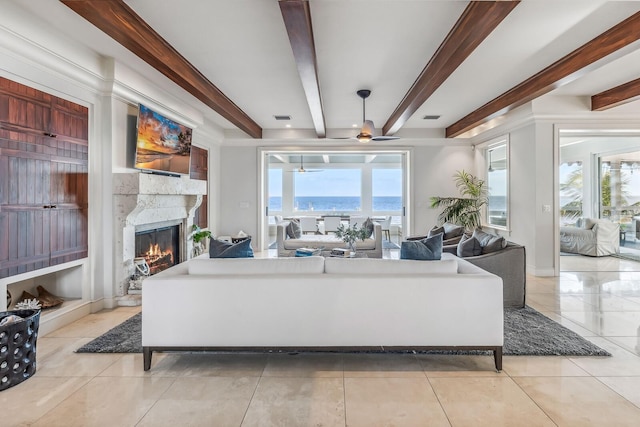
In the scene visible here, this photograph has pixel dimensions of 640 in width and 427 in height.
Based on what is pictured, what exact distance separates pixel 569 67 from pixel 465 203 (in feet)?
12.0

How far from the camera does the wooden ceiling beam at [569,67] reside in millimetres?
2915

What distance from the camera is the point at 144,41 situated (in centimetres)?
A: 300

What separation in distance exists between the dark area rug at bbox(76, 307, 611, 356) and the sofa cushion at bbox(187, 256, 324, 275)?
970mm

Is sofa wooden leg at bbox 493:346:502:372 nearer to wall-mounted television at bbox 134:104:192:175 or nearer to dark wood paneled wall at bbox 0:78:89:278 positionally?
dark wood paneled wall at bbox 0:78:89:278

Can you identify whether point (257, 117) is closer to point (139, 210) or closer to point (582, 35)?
point (139, 210)

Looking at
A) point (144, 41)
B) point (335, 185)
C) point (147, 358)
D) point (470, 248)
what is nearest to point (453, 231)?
point (470, 248)

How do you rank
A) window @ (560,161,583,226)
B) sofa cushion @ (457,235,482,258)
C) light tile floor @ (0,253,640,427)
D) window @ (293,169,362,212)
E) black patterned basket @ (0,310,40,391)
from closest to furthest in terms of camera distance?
light tile floor @ (0,253,640,427) → black patterned basket @ (0,310,40,391) → sofa cushion @ (457,235,482,258) → window @ (560,161,583,226) → window @ (293,169,362,212)

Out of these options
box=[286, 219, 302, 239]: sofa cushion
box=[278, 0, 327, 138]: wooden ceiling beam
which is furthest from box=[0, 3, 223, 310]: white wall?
box=[286, 219, 302, 239]: sofa cushion

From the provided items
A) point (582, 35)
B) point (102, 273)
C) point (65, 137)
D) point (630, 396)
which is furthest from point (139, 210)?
point (582, 35)

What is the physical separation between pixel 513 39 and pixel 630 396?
9.82 ft

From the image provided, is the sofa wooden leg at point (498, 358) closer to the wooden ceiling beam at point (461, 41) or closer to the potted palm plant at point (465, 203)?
the wooden ceiling beam at point (461, 41)

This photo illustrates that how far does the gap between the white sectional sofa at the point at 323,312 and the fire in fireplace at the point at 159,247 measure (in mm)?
2393

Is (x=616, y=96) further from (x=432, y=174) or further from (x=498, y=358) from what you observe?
(x=498, y=358)

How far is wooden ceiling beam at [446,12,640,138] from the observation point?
292 centimetres
